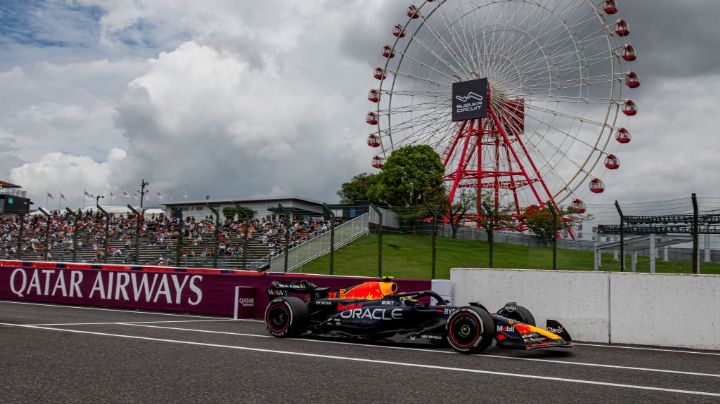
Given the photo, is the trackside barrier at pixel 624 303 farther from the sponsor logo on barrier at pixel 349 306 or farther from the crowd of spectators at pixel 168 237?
the crowd of spectators at pixel 168 237

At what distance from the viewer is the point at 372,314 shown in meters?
10.0

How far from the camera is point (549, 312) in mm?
12000

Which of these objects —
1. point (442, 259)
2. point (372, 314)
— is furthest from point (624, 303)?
point (442, 259)

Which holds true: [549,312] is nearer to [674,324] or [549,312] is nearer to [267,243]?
[674,324]

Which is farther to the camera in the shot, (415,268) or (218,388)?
(415,268)

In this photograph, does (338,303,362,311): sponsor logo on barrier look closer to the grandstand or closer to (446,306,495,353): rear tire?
(446,306,495,353): rear tire

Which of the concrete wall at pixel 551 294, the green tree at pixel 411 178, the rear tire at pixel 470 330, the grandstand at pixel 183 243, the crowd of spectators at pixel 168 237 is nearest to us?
the rear tire at pixel 470 330

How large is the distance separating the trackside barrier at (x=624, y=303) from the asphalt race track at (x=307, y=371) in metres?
0.62

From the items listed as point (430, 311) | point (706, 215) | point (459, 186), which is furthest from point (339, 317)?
point (459, 186)

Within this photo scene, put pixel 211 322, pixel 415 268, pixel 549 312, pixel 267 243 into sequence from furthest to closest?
pixel 415 268, pixel 267 243, pixel 211 322, pixel 549 312

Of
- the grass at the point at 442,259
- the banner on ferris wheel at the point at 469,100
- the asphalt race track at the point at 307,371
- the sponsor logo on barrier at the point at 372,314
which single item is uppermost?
the banner on ferris wheel at the point at 469,100

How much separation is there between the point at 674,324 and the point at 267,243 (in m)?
15.4

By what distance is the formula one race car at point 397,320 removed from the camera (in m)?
8.87

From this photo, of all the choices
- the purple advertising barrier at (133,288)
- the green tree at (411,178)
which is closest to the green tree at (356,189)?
the green tree at (411,178)
